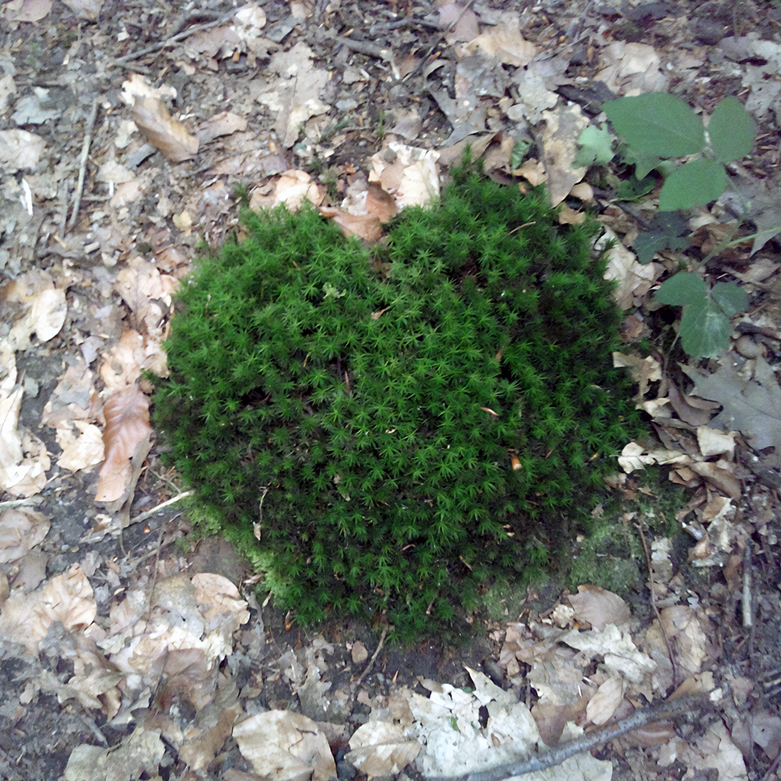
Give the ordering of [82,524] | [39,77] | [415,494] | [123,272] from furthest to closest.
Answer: [39,77]
[123,272]
[82,524]
[415,494]

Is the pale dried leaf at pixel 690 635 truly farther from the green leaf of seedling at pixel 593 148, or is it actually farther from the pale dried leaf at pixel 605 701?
the green leaf of seedling at pixel 593 148

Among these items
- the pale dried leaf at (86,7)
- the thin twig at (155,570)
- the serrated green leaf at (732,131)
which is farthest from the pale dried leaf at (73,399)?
the serrated green leaf at (732,131)

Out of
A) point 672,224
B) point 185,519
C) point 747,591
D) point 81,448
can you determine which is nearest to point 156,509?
point 185,519

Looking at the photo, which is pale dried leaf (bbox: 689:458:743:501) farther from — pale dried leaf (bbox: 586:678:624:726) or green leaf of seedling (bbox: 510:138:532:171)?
green leaf of seedling (bbox: 510:138:532:171)

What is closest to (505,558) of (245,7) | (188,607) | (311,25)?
(188,607)

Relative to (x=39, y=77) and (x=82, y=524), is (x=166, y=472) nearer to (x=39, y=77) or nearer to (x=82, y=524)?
(x=82, y=524)

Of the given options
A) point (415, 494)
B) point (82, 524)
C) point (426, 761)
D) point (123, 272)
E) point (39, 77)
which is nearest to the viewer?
point (426, 761)

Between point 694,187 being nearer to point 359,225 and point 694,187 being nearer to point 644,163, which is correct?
point 644,163
